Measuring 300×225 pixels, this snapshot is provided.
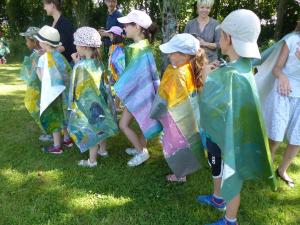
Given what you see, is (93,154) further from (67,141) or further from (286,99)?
(286,99)

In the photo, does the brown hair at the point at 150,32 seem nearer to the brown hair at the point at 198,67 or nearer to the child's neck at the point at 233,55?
the brown hair at the point at 198,67

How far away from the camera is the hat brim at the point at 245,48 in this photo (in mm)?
2905

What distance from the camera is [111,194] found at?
12.9ft

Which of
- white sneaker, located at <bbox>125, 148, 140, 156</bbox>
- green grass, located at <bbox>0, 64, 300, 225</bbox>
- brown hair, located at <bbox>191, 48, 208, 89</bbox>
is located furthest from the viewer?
white sneaker, located at <bbox>125, 148, 140, 156</bbox>

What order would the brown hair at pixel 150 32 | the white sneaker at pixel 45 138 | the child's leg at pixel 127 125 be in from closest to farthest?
the brown hair at pixel 150 32
the child's leg at pixel 127 125
the white sneaker at pixel 45 138

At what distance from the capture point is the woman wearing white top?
3.84 meters

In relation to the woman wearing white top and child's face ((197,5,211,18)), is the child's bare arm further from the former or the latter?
the woman wearing white top

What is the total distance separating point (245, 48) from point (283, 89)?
3.87 ft

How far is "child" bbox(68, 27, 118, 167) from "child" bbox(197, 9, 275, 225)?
5.15ft

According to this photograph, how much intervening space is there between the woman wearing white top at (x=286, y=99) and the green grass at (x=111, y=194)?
60 cm

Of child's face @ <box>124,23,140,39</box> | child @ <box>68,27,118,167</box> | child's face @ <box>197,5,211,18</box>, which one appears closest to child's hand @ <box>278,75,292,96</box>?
child's face @ <box>197,5,211,18</box>

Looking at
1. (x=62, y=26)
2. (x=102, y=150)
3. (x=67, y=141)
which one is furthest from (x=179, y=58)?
(x=67, y=141)

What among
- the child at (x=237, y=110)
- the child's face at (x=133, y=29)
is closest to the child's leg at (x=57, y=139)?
the child's face at (x=133, y=29)

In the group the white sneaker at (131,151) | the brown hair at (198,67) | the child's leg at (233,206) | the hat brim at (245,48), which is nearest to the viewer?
the hat brim at (245,48)
